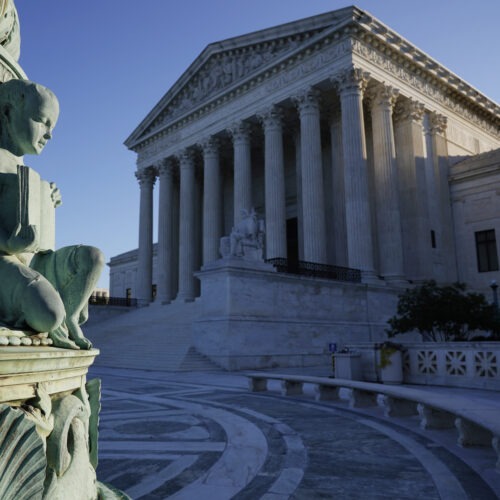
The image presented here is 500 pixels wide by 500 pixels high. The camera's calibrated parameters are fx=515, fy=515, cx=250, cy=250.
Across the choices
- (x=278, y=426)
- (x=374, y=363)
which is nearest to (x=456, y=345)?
(x=374, y=363)

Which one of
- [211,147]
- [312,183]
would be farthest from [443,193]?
[211,147]

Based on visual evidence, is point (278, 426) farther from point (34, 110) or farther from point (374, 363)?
point (374, 363)

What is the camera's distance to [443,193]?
116 feet

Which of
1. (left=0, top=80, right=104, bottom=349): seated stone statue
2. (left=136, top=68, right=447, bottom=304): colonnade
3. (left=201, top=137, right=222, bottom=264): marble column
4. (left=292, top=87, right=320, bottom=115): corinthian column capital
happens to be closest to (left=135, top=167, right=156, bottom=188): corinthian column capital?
(left=136, top=68, right=447, bottom=304): colonnade

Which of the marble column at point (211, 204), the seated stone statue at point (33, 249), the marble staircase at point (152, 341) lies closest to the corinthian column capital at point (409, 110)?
the marble column at point (211, 204)

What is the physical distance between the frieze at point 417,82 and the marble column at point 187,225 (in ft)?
53.2

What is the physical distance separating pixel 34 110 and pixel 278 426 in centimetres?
591

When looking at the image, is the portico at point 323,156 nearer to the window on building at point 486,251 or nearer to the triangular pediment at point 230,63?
the triangular pediment at point 230,63

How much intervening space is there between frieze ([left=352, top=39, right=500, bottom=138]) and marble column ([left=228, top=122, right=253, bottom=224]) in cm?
950

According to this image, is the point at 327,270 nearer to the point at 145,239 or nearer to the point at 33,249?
the point at 145,239

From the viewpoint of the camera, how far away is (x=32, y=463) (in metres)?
2.35

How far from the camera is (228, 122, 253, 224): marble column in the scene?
34750 mm

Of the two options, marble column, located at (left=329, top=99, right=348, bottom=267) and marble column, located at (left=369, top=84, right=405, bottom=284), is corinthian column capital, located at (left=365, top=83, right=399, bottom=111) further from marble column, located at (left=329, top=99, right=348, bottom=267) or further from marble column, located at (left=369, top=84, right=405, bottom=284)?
marble column, located at (left=329, top=99, right=348, bottom=267)

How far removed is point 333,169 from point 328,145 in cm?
441
